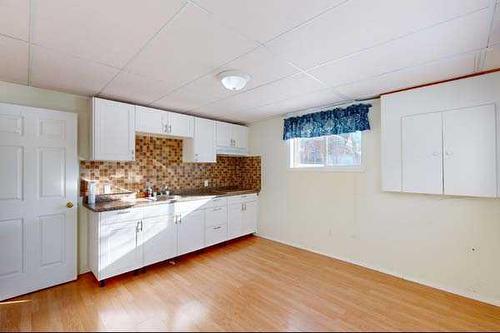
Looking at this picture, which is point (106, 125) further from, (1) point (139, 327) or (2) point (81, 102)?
(1) point (139, 327)

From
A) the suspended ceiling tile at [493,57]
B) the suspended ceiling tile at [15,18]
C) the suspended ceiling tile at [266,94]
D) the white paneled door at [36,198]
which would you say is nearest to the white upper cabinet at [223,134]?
the suspended ceiling tile at [266,94]

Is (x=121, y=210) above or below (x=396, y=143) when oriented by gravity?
below

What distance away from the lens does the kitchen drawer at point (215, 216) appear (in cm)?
325

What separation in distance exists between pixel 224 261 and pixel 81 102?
2.54m

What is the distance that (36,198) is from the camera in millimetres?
2230

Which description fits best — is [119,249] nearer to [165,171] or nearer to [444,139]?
[165,171]

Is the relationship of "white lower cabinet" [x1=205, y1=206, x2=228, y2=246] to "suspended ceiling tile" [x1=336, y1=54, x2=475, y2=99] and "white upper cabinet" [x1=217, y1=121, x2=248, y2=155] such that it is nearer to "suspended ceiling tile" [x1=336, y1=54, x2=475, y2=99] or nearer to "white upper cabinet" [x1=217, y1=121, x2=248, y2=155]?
"white upper cabinet" [x1=217, y1=121, x2=248, y2=155]

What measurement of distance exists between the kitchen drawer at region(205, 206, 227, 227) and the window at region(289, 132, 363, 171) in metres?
1.30

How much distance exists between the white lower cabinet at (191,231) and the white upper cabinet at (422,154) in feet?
8.21

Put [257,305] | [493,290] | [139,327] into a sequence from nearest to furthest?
[139,327]
[257,305]
[493,290]

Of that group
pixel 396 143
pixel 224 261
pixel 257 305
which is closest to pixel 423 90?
pixel 396 143

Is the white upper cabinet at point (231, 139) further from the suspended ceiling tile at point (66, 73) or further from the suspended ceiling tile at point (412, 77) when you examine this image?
the suspended ceiling tile at point (412, 77)

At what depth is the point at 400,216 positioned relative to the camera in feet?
8.30

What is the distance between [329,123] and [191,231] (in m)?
2.35
